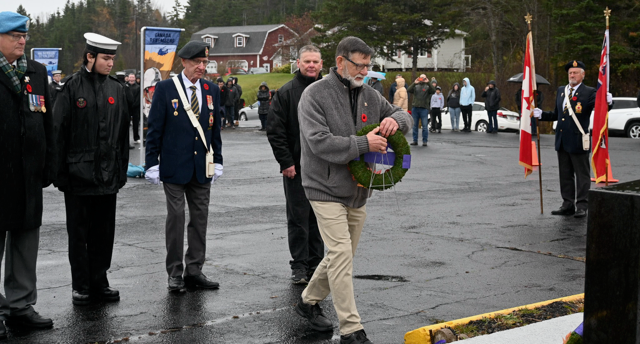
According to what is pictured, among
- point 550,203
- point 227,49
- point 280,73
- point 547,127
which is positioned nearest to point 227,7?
point 227,49

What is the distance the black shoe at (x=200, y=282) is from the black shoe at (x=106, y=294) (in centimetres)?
69

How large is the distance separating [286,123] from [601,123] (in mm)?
6069

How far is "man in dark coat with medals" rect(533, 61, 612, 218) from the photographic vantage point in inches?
432

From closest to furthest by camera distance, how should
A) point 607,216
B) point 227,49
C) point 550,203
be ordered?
point 607,216 → point 550,203 → point 227,49

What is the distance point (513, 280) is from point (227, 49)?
4382 inches

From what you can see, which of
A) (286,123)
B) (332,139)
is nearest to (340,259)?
(332,139)

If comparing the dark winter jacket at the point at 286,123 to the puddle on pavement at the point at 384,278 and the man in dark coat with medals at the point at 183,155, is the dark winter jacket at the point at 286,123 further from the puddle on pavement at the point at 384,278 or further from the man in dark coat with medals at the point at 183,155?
the puddle on pavement at the point at 384,278

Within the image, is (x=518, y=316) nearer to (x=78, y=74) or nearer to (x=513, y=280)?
(x=513, y=280)

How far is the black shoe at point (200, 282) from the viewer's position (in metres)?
6.83

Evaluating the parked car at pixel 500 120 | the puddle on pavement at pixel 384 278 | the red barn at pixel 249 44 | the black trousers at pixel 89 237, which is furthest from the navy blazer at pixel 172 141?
the red barn at pixel 249 44

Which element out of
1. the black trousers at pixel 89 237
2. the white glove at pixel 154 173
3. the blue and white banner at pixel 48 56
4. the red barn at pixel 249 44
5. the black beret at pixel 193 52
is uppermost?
the red barn at pixel 249 44

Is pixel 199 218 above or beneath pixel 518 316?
above

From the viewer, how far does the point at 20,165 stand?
559 centimetres

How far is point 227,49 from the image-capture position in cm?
11569
